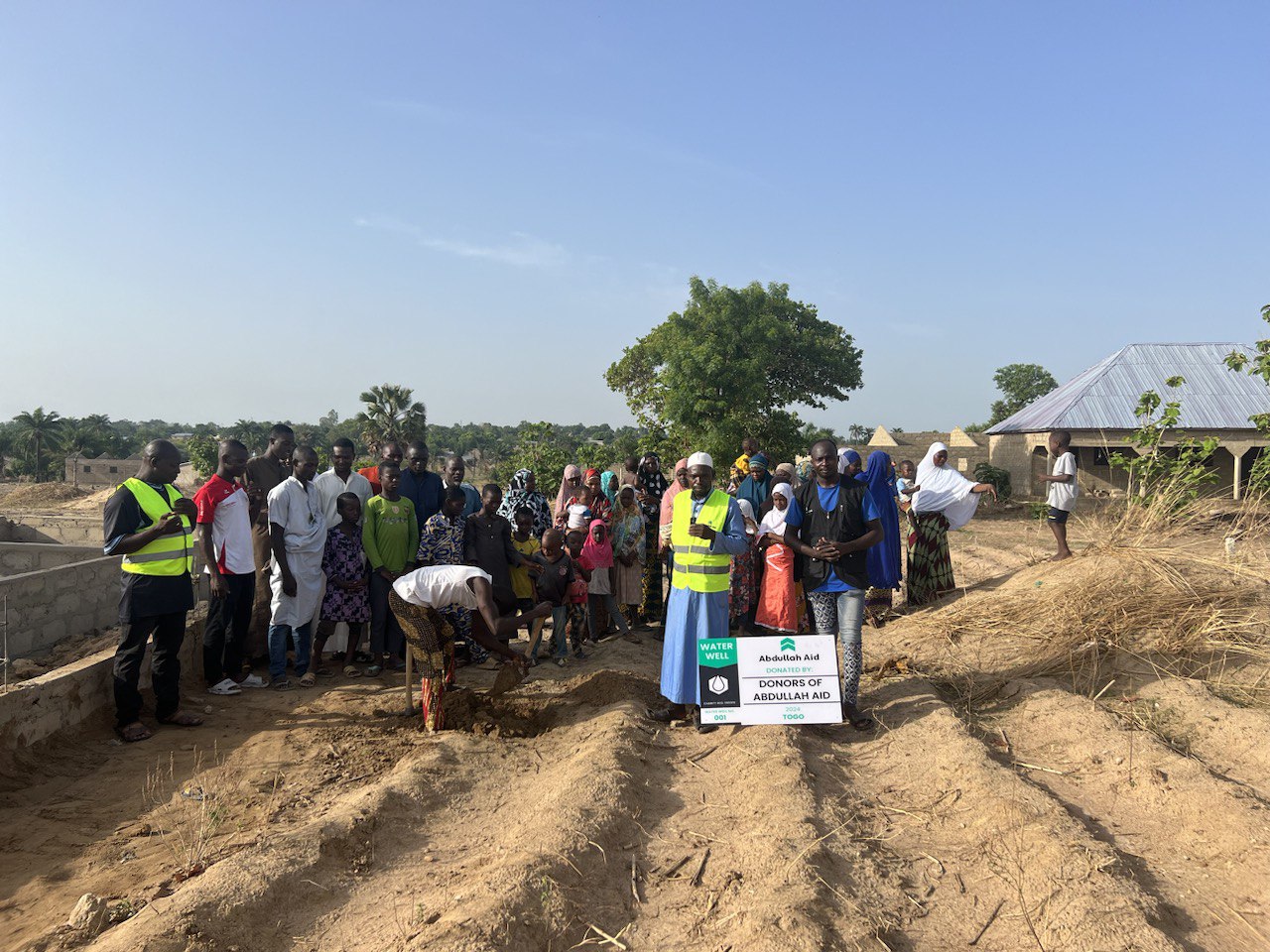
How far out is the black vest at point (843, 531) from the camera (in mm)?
5305

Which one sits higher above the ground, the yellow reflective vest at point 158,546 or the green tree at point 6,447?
the green tree at point 6,447

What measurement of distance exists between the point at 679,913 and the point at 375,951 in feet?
3.72

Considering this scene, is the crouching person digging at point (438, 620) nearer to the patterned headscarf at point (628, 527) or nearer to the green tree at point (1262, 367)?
the patterned headscarf at point (628, 527)

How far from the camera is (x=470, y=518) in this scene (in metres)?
6.41

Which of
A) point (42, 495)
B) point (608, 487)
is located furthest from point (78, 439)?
point (608, 487)

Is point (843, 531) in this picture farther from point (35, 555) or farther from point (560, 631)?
point (35, 555)

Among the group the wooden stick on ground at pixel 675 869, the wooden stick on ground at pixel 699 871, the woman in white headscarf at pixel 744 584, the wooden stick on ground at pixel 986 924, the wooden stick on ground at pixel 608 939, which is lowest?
the wooden stick on ground at pixel 986 924

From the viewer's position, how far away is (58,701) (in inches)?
196

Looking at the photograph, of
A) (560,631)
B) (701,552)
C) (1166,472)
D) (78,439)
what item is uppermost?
(78,439)

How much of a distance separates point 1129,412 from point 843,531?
18522mm

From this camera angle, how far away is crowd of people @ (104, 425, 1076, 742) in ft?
17.1

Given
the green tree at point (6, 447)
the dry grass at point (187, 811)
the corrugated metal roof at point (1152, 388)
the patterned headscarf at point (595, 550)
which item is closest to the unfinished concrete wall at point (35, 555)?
the patterned headscarf at point (595, 550)

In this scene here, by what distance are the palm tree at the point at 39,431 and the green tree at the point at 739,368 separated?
3888 centimetres

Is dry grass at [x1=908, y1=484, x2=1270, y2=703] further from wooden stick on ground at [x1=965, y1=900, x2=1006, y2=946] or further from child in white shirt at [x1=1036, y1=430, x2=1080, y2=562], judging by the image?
wooden stick on ground at [x1=965, y1=900, x2=1006, y2=946]
